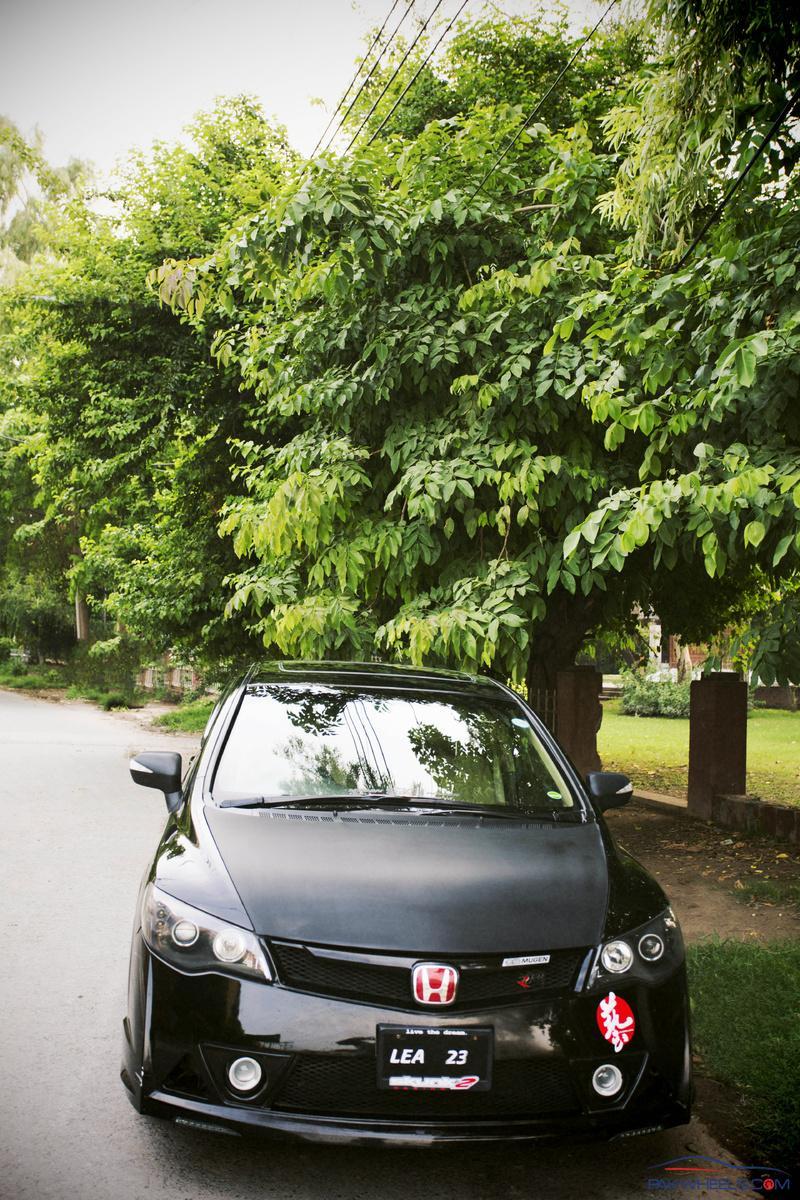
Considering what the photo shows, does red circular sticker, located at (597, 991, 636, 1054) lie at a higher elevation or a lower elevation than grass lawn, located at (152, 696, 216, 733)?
higher

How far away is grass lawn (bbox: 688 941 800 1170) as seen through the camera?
148 inches

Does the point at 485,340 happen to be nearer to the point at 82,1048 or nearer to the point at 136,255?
the point at 82,1048

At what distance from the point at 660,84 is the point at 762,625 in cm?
298

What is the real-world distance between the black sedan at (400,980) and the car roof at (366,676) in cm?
100

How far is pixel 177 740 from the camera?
18.6 meters

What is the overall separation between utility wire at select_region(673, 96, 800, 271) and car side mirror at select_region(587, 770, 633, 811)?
314 centimetres

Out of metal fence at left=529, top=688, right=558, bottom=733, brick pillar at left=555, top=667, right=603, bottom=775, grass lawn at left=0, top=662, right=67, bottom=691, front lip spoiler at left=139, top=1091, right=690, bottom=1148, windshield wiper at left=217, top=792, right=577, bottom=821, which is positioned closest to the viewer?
front lip spoiler at left=139, top=1091, right=690, bottom=1148

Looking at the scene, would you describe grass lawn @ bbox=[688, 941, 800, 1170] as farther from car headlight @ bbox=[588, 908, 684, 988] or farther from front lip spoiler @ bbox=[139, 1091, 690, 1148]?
front lip spoiler @ bbox=[139, 1091, 690, 1148]

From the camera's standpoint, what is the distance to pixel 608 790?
14.6 ft

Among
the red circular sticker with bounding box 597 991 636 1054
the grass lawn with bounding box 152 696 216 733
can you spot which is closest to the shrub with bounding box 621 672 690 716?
the grass lawn with bounding box 152 696 216 733

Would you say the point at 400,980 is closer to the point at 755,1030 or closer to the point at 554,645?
the point at 755,1030

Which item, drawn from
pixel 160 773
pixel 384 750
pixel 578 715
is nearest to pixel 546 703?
pixel 578 715

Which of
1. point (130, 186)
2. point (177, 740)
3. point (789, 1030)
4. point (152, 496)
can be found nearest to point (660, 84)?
point (789, 1030)

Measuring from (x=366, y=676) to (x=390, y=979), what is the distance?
1.98m
